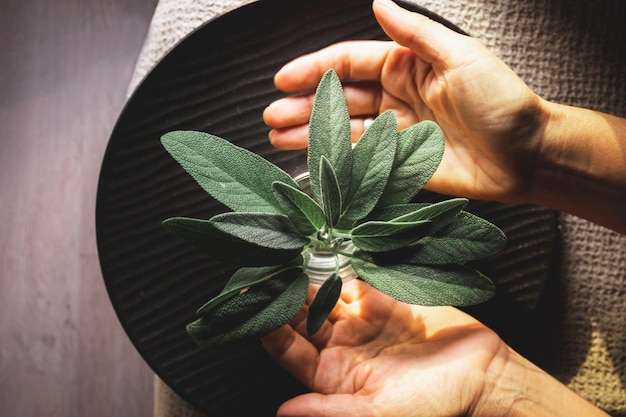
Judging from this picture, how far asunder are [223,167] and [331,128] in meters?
0.12

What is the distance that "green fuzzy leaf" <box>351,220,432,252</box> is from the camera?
0.49m

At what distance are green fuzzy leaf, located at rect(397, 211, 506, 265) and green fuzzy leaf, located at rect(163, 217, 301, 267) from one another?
14 centimetres

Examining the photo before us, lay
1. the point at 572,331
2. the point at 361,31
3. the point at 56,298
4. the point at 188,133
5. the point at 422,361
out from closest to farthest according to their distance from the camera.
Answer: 1. the point at 188,133
2. the point at 422,361
3. the point at 361,31
4. the point at 572,331
5. the point at 56,298

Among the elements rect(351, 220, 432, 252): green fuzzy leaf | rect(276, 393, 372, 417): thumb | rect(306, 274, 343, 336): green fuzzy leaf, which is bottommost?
rect(276, 393, 372, 417): thumb

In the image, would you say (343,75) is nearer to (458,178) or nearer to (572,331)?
(458,178)

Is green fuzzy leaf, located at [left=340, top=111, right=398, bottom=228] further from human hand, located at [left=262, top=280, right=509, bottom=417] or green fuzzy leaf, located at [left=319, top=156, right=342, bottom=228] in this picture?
human hand, located at [left=262, top=280, right=509, bottom=417]

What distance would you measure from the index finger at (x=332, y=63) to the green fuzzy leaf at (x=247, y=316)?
33 cm

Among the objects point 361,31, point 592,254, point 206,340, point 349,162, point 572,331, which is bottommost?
point 572,331

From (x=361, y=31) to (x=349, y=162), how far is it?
1.07 feet

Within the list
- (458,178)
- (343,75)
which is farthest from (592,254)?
(343,75)

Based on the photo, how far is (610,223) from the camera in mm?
768

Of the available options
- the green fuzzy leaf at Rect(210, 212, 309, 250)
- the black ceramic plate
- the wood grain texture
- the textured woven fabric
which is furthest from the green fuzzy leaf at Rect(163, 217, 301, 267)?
the wood grain texture

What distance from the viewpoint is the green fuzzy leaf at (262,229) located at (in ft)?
1.56

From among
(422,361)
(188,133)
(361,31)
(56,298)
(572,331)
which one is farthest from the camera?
(56,298)
